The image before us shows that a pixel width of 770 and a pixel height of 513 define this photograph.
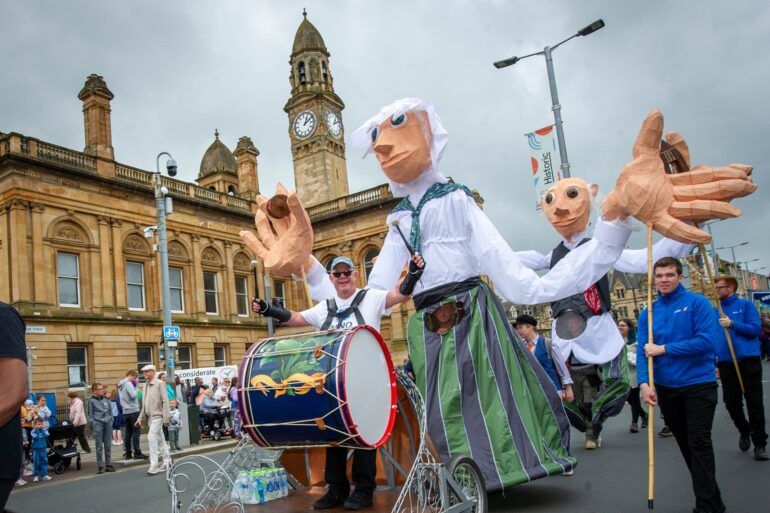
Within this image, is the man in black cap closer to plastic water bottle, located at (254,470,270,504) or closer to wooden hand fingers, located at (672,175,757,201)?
wooden hand fingers, located at (672,175,757,201)

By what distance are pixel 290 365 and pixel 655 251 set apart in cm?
268

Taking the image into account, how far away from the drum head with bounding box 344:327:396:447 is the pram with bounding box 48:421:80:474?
11305 millimetres

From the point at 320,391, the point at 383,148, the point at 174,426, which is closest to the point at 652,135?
the point at 383,148

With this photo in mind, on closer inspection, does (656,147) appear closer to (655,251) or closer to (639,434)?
(655,251)

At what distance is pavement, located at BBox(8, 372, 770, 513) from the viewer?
5000 millimetres

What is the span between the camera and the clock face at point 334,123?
46.8m

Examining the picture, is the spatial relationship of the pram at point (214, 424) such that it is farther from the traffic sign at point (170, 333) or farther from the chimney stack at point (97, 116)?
the chimney stack at point (97, 116)

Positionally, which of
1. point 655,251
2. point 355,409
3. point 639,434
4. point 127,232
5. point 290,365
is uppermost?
point 127,232

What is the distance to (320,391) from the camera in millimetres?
3756

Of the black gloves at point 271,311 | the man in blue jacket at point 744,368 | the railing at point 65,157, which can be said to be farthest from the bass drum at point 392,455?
the railing at point 65,157

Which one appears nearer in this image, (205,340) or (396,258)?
(396,258)

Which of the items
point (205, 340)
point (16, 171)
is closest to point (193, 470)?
point (16, 171)

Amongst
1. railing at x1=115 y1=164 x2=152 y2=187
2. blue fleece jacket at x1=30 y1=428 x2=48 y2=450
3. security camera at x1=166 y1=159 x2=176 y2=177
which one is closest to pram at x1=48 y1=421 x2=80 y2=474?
blue fleece jacket at x1=30 y1=428 x2=48 y2=450

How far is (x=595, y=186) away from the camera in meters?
5.36
